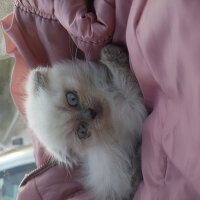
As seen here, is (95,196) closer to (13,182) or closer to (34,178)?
(34,178)

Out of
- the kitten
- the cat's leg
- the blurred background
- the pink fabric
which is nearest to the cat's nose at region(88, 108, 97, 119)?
the kitten

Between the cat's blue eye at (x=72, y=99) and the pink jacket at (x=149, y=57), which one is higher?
the pink jacket at (x=149, y=57)

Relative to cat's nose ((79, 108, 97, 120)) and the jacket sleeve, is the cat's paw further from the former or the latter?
cat's nose ((79, 108, 97, 120))

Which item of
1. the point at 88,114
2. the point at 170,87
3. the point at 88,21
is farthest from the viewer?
the point at 88,114

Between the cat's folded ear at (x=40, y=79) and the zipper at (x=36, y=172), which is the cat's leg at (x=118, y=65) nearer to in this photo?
the cat's folded ear at (x=40, y=79)

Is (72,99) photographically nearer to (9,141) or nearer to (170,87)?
(170,87)

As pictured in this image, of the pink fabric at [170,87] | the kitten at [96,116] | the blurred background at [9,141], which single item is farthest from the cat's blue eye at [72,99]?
the blurred background at [9,141]

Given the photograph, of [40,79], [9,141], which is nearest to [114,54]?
[40,79]
